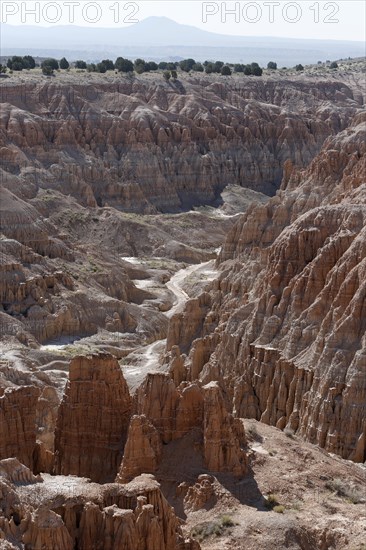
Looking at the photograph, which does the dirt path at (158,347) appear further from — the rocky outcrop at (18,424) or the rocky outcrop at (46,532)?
the rocky outcrop at (46,532)

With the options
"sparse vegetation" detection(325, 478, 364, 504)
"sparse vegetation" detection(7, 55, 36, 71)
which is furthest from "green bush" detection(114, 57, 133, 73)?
"sparse vegetation" detection(325, 478, 364, 504)

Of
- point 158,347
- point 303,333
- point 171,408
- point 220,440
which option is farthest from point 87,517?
point 158,347

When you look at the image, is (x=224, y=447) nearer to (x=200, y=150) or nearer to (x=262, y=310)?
(x=262, y=310)

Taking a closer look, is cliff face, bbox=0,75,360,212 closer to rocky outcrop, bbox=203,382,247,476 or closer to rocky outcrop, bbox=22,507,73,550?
rocky outcrop, bbox=203,382,247,476

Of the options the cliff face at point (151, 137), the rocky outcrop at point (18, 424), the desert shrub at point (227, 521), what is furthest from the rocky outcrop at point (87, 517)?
the cliff face at point (151, 137)

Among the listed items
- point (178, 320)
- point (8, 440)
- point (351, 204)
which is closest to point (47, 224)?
point (178, 320)

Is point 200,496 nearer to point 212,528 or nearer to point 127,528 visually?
point 212,528
